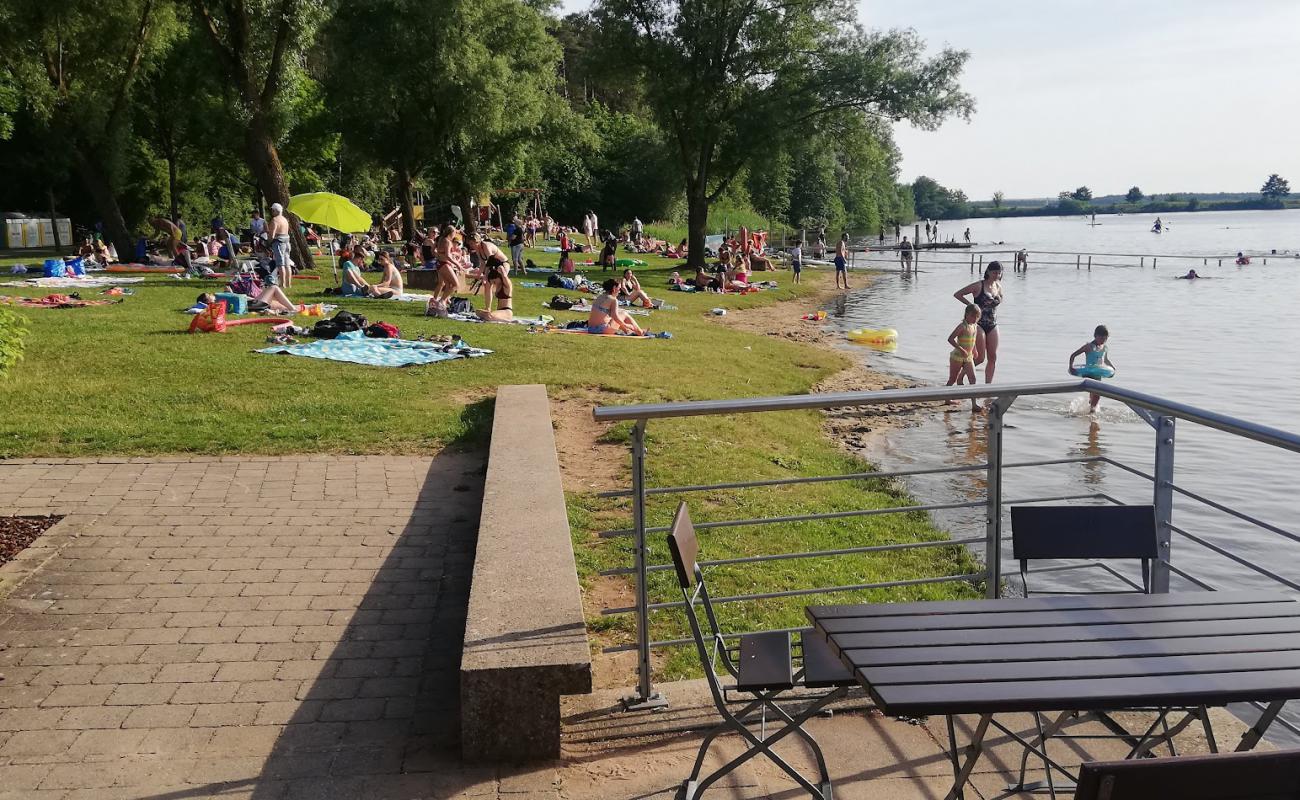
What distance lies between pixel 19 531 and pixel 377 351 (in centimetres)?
728

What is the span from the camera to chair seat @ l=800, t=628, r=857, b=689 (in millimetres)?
3100

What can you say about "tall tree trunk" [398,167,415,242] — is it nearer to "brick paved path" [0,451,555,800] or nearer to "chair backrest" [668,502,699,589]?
"brick paved path" [0,451,555,800]

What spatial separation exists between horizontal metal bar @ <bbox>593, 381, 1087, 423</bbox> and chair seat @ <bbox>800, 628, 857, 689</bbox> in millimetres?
883

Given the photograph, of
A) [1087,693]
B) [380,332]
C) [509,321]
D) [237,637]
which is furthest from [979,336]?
[1087,693]

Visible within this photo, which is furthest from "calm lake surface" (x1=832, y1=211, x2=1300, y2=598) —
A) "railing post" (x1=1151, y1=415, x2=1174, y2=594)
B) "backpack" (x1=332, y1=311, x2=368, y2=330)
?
"backpack" (x1=332, y1=311, x2=368, y2=330)

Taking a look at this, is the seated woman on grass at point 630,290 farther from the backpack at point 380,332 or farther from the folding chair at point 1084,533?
the folding chair at point 1084,533

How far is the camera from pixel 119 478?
25.9 ft

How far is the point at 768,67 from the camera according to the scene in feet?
114

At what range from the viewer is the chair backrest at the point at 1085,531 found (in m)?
3.74

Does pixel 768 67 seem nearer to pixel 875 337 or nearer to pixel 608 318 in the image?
pixel 875 337

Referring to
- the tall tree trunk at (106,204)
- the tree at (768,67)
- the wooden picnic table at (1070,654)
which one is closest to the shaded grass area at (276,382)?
the wooden picnic table at (1070,654)

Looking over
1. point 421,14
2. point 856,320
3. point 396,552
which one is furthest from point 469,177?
point 396,552

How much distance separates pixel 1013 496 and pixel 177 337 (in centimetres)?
1099

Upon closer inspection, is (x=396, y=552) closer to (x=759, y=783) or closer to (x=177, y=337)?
(x=759, y=783)
